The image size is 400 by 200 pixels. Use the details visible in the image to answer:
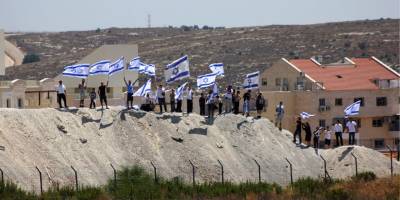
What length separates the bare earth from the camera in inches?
2005

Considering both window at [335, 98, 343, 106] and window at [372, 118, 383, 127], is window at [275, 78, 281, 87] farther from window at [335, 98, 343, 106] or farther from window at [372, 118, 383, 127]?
window at [372, 118, 383, 127]

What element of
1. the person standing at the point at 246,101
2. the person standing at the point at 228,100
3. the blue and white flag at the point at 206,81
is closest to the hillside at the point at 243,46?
the person standing at the point at 228,100

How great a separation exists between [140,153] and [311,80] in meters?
32.3

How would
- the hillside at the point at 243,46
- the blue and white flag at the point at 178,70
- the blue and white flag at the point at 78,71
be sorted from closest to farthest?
1. the blue and white flag at the point at 78,71
2. the blue and white flag at the point at 178,70
3. the hillside at the point at 243,46

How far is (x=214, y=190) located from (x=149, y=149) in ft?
18.8

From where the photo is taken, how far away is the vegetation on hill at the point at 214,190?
47.5m

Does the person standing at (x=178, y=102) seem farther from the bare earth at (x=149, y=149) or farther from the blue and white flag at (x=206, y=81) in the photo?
the blue and white flag at (x=206, y=81)

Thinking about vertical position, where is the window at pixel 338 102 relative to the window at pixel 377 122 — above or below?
above

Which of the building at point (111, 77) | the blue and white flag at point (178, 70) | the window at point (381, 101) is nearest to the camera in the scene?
the blue and white flag at point (178, 70)

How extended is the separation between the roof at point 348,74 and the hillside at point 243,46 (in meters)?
31.9

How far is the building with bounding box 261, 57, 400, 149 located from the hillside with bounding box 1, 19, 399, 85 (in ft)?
110

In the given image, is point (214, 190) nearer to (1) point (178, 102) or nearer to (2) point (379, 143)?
(1) point (178, 102)

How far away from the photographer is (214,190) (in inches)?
2004

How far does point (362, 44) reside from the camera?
496 ft
